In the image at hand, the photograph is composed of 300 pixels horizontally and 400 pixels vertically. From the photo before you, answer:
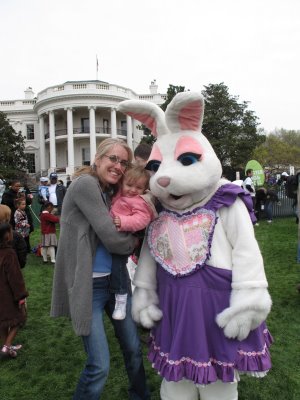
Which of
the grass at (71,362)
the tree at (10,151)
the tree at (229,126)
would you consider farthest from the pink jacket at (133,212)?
the tree at (10,151)

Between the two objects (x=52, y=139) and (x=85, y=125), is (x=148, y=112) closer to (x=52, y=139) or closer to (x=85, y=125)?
(x=52, y=139)

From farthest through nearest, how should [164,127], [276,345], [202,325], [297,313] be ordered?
[297,313] → [276,345] → [164,127] → [202,325]

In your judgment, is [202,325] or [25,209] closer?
[202,325]

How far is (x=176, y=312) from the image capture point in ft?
7.27

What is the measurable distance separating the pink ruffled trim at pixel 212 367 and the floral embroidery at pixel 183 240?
0.51 metres

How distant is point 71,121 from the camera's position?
37438 millimetres

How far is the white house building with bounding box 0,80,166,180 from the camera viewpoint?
122 ft

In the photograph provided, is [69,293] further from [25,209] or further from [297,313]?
[25,209]

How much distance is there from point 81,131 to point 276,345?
1483 inches

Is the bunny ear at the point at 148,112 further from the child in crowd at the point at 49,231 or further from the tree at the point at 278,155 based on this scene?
the tree at the point at 278,155

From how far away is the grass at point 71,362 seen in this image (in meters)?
3.19

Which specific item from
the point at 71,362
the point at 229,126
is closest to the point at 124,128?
the point at 229,126

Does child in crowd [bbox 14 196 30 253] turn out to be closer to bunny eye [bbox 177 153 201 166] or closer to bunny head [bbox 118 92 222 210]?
bunny head [bbox 118 92 222 210]

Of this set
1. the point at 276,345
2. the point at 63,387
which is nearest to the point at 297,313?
the point at 276,345
